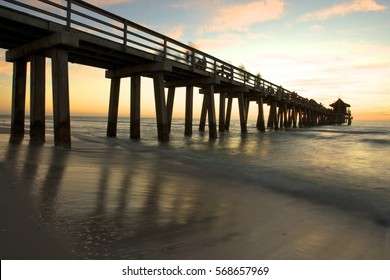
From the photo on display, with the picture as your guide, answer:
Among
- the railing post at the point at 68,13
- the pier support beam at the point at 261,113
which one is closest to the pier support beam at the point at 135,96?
the railing post at the point at 68,13

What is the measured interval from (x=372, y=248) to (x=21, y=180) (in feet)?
14.5

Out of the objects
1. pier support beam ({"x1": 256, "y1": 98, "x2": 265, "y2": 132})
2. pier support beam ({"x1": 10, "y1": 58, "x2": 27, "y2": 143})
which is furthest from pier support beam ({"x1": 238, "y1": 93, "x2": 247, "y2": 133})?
pier support beam ({"x1": 10, "y1": 58, "x2": 27, "y2": 143})

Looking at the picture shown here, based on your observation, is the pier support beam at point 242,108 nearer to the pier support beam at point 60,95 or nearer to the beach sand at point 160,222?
the pier support beam at point 60,95

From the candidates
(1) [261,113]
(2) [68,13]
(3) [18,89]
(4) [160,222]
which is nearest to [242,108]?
(1) [261,113]

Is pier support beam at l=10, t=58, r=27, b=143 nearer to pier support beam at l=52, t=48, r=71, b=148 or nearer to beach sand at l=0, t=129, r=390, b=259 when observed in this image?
pier support beam at l=52, t=48, r=71, b=148

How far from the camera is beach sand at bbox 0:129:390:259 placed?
2.55 m

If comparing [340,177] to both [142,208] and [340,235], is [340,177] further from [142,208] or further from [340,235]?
[142,208]

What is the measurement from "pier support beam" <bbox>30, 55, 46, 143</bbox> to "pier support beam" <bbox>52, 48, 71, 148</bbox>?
797mm

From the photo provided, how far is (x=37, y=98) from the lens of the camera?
996cm

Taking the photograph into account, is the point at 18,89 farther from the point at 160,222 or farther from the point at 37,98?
the point at 160,222

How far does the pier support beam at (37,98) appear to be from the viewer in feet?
32.7

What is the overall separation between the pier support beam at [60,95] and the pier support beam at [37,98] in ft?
2.61

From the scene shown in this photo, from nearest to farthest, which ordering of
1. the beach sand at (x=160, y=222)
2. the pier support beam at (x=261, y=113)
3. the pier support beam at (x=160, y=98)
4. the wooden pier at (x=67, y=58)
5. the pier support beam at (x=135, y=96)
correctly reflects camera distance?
the beach sand at (x=160, y=222), the wooden pier at (x=67, y=58), the pier support beam at (x=160, y=98), the pier support beam at (x=135, y=96), the pier support beam at (x=261, y=113)
